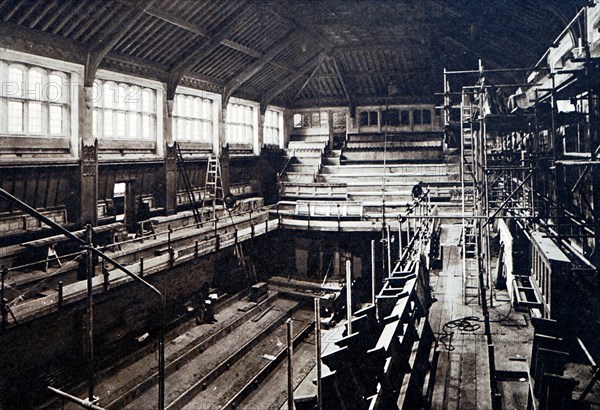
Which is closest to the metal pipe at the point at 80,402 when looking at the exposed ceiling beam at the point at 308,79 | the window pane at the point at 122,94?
the window pane at the point at 122,94

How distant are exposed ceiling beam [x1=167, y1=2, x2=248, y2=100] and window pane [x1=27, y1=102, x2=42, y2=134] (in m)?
5.62

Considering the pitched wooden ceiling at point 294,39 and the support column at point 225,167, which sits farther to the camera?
the support column at point 225,167

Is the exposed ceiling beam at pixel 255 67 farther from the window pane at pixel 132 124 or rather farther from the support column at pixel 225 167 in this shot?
the window pane at pixel 132 124

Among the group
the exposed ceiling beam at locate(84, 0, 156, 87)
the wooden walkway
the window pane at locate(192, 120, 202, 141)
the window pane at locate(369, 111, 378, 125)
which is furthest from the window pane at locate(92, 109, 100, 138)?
the window pane at locate(369, 111, 378, 125)

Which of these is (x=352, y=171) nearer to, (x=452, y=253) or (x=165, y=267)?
(x=452, y=253)

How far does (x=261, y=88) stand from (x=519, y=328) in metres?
20.2

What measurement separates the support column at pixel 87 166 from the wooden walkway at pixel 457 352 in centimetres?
1135

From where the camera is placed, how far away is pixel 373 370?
4.34 metres

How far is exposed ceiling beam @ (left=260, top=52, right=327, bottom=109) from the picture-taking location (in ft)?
83.0

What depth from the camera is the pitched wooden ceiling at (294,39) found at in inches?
543

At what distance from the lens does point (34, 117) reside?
45.8 ft

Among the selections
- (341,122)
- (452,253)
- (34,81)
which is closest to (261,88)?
(341,122)

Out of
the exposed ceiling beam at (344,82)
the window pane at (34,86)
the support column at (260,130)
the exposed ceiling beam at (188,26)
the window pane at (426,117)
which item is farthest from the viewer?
the window pane at (426,117)

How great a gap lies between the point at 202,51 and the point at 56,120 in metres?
6.54
